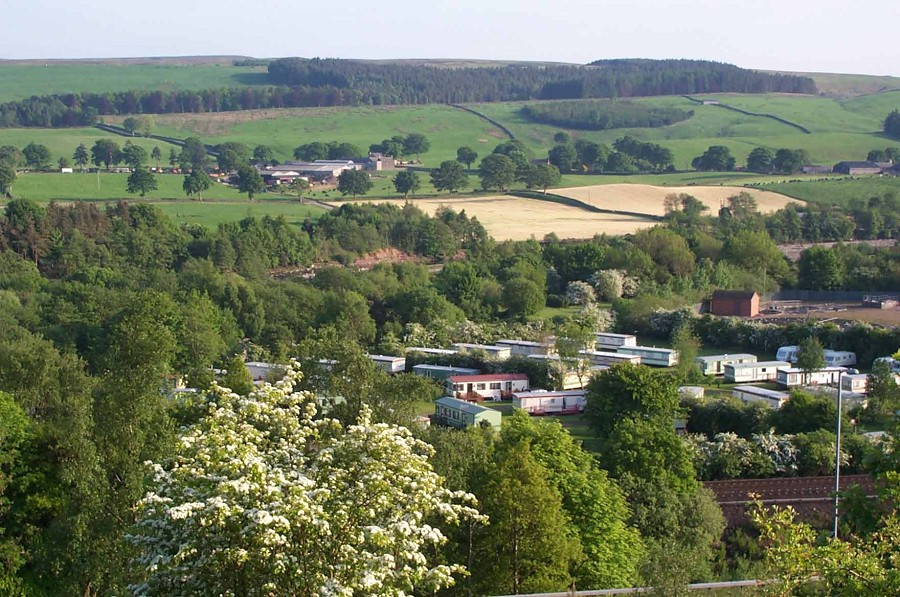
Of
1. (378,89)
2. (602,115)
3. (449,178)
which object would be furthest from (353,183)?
(378,89)

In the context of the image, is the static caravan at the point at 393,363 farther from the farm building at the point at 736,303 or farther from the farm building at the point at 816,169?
the farm building at the point at 816,169

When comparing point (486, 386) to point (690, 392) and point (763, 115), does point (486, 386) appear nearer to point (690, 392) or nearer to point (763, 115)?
point (690, 392)

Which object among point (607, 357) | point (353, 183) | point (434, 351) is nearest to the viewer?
point (607, 357)

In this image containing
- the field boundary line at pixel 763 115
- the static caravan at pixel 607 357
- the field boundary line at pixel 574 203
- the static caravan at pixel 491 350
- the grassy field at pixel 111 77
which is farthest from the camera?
the grassy field at pixel 111 77

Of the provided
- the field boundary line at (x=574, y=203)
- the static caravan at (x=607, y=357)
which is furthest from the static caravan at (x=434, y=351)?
the field boundary line at (x=574, y=203)

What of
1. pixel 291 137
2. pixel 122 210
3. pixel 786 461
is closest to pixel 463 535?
pixel 786 461
